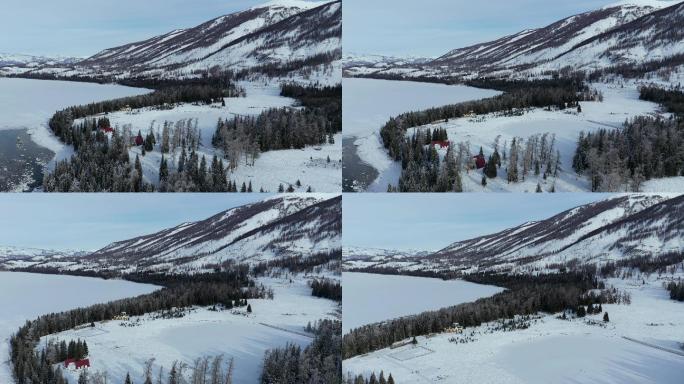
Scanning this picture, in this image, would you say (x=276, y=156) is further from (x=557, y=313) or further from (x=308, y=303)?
(x=557, y=313)

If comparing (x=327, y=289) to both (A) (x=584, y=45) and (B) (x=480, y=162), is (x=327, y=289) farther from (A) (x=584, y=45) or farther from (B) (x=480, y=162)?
(A) (x=584, y=45)

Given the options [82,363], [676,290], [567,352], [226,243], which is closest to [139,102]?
[226,243]

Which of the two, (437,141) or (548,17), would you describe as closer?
(437,141)

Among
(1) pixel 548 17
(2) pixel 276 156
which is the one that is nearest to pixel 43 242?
(2) pixel 276 156

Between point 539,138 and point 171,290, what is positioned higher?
point 539,138

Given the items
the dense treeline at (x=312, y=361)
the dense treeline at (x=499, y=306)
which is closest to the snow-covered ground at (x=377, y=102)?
the dense treeline at (x=499, y=306)

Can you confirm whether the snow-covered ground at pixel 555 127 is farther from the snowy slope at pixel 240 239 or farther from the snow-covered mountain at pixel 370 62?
the snowy slope at pixel 240 239
